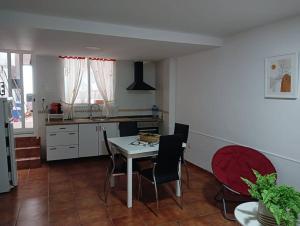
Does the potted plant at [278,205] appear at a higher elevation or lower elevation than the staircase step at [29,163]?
higher

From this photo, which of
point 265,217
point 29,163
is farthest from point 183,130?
point 29,163

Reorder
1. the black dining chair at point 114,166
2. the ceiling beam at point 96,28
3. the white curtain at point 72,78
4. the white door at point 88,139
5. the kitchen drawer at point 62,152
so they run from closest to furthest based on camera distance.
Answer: the ceiling beam at point 96,28 → the black dining chair at point 114,166 → the kitchen drawer at point 62,152 → the white door at point 88,139 → the white curtain at point 72,78

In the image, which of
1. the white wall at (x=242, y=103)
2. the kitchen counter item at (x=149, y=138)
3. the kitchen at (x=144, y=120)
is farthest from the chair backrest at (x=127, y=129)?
the white wall at (x=242, y=103)

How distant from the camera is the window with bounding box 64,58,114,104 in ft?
17.3

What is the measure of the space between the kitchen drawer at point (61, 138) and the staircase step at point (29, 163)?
1.25 ft

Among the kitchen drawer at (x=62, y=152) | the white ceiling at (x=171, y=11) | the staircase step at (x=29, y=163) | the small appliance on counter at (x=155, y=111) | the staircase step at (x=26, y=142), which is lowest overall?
the staircase step at (x=29, y=163)

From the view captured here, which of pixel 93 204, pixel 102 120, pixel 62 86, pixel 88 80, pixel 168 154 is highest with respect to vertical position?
pixel 88 80

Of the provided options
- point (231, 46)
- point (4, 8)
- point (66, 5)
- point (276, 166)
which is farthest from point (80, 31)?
point (276, 166)

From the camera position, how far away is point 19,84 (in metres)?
5.00

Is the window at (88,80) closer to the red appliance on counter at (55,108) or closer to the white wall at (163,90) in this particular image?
the red appliance on counter at (55,108)

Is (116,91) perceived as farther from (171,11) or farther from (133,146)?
(171,11)

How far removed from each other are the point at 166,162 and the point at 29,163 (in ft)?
9.92

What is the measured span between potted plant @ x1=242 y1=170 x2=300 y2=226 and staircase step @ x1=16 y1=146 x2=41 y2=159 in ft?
14.0

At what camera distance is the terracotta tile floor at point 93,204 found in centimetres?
281
